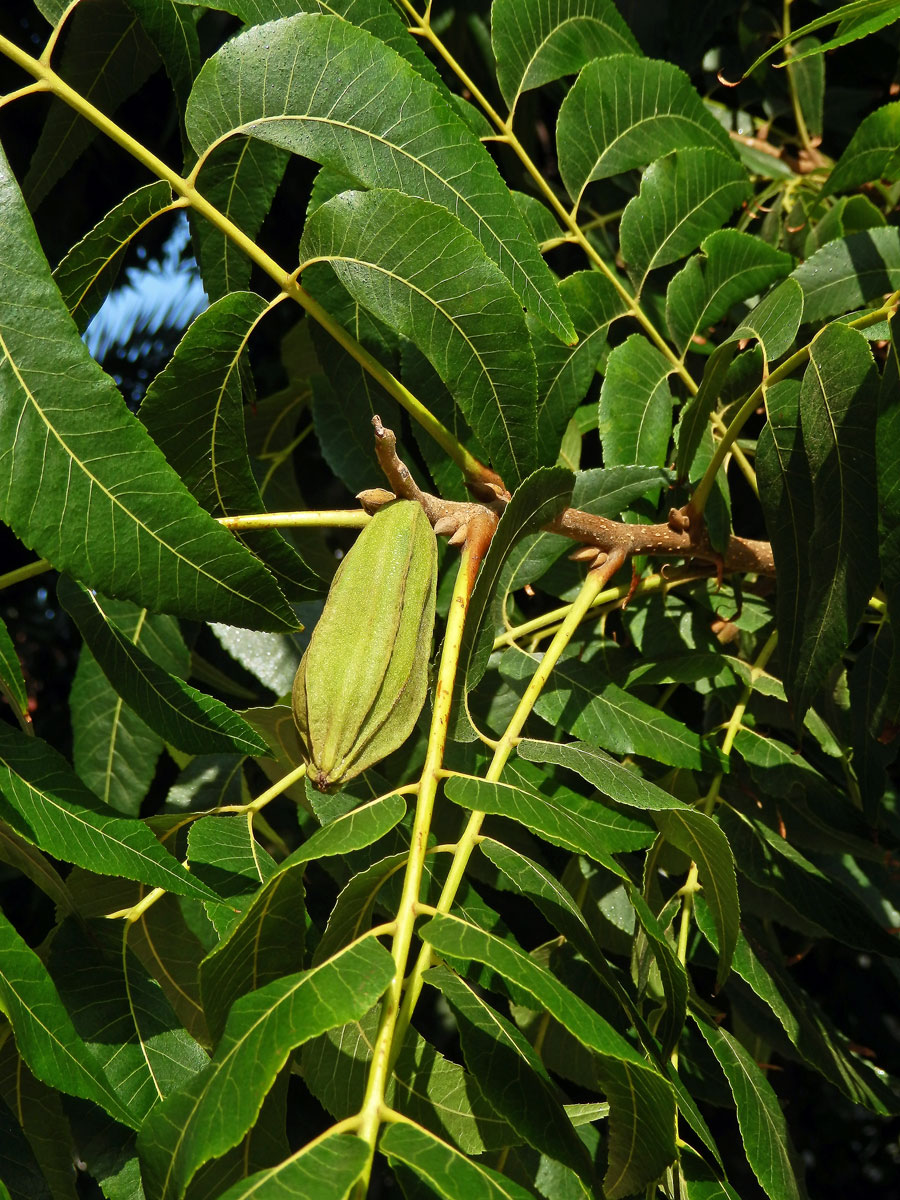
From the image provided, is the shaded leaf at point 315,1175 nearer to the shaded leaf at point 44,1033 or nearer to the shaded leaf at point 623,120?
the shaded leaf at point 44,1033

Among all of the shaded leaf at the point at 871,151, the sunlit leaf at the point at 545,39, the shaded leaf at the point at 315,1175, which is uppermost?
the sunlit leaf at the point at 545,39

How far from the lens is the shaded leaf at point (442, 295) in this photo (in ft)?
2.98

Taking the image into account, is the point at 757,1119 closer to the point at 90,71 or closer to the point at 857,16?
the point at 857,16

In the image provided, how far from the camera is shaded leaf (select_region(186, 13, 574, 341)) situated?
920 mm

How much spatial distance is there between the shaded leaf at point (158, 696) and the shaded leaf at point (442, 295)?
1.05 ft

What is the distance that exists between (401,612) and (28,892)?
1.40 meters

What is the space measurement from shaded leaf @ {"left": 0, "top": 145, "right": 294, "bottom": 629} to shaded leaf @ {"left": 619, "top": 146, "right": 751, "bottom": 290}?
2.22 feet

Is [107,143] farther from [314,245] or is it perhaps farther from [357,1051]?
[357,1051]

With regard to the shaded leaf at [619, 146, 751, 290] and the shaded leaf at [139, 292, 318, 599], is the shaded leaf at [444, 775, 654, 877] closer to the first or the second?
the shaded leaf at [139, 292, 318, 599]

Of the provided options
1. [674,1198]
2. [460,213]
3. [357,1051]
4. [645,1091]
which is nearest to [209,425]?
[460,213]

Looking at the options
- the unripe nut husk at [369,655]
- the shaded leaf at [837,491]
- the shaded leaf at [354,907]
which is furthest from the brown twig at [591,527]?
the shaded leaf at [354,907]

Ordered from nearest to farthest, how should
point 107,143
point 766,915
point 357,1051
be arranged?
point 357,1051, point 766,915, point 107,143

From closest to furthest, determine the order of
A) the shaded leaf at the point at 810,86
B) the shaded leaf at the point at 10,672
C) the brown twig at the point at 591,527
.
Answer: the shaded leaf at the point at 10,672 → the brown twig at the point at 591,527 → the shaded leaf at the point at 810,86

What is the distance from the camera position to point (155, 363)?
7.32 ft
